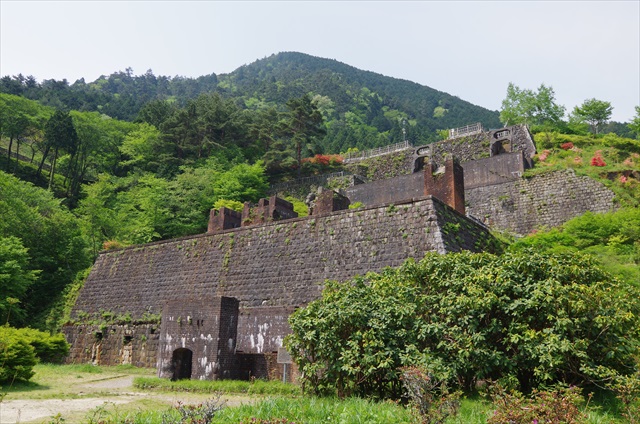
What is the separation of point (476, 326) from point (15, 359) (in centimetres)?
1148

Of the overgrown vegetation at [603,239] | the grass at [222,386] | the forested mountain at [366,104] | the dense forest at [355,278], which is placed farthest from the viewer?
the forested mountain at [366,104]

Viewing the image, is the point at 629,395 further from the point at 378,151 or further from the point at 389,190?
the point at 378,151

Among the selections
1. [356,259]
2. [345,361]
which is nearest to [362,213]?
[356,259]

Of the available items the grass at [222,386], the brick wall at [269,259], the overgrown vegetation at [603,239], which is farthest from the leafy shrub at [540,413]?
the overgrown vegetation at [603,239]

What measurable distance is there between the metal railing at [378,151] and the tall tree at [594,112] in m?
22.1

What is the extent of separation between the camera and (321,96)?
106 meters

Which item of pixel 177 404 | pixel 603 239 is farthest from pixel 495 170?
pixel 177 404

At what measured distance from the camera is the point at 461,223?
16906 mm

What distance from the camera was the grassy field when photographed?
21.8 ft

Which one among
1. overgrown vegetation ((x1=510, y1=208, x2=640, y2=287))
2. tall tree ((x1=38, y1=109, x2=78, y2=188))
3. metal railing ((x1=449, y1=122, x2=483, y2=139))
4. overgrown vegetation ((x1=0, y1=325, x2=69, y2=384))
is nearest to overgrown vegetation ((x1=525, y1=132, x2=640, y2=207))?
overgrown vegetation ((x1=510, y1=208, x2=640, y2=287))

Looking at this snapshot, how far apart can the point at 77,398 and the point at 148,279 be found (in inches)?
465

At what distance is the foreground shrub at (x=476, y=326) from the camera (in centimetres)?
816

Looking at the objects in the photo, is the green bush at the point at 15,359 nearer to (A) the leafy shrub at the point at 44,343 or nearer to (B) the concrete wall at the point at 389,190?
(A) the leafy shrub at the point at 44,343

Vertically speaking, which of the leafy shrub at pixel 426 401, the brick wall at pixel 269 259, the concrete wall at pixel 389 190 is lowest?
the leafy shrub at pixel 426 401
